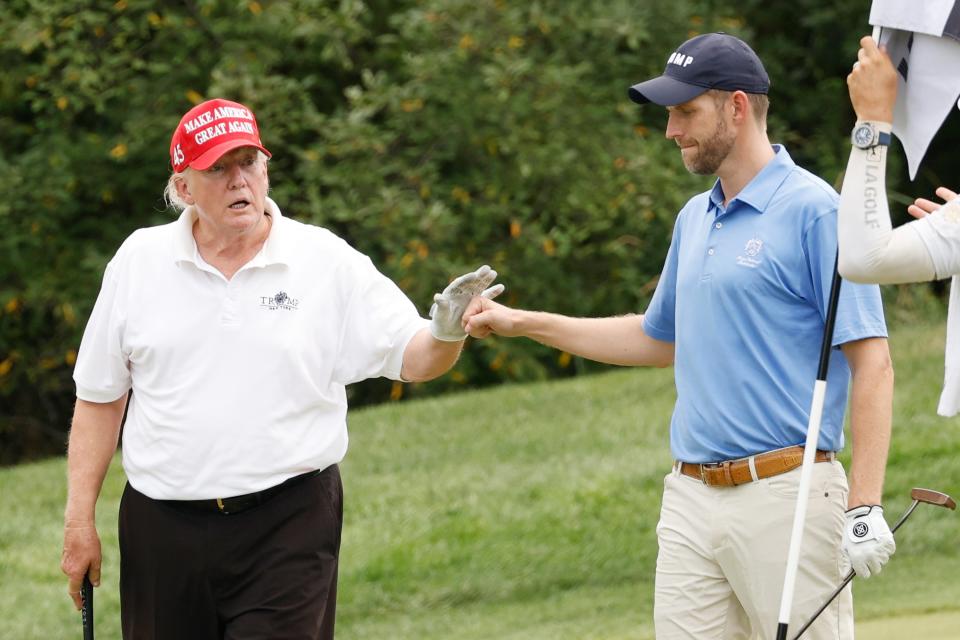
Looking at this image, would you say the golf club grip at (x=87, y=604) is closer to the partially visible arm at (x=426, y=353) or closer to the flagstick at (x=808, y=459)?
the partially visible arm at (x=426, y=353)

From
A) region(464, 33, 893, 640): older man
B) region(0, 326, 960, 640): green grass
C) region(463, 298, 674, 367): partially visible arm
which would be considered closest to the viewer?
region(464, 33, 893, 640): older man

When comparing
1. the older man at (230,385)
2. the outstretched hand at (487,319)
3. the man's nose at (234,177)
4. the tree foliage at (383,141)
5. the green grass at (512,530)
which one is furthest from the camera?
the tree foliage at (383,141)

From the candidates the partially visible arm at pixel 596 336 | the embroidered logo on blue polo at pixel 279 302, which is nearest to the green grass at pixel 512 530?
the partially visible arm at pixel 596 336

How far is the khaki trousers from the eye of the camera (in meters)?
4.00

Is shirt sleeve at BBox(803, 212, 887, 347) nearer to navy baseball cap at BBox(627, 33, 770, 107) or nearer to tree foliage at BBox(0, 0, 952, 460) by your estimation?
navy baseball cap at BBox(627, 33, 770, 107)

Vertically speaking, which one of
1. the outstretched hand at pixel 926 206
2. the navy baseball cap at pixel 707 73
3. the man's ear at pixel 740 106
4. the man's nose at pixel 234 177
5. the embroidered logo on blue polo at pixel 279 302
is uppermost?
the navy baseball cap at pixel 707 73

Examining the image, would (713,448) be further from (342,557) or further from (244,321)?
(342,557)

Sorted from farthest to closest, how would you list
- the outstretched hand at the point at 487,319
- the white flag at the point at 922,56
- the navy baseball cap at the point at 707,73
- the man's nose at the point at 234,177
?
1. the outstretched hand at the point at 487,319
2. the man's nose at the point at 234,177
3. the navy baseball cap at the point at 707,73
4. the white flag at the point at 922,56

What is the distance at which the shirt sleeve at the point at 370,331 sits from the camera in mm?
4375

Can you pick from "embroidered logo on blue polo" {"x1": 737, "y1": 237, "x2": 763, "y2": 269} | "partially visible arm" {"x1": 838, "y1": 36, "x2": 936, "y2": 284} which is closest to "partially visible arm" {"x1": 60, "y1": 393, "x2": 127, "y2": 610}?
"embroidered logo on blue polo" {"x1": 737, "y1": 237, "x2": 763, "y2": 269}

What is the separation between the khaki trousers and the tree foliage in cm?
886

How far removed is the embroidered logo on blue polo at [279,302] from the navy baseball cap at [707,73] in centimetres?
110

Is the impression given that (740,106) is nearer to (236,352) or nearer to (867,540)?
(867,540)

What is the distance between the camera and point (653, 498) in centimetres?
865
